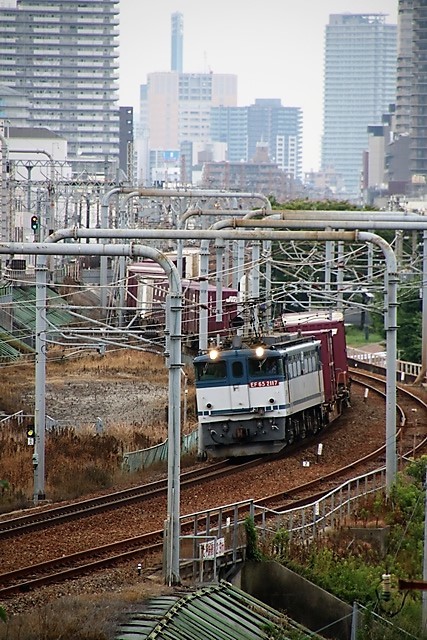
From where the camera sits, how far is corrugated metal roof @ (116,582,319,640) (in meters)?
15.4

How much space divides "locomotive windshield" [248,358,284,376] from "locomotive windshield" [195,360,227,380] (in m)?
0.52

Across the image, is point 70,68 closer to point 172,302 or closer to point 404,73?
point 404,73

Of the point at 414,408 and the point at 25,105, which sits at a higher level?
the point at 25,105

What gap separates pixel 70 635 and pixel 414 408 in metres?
22.5

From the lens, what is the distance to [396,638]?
1662 cm

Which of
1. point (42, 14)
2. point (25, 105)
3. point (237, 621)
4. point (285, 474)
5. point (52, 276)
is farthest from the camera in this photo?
point (42, 14)

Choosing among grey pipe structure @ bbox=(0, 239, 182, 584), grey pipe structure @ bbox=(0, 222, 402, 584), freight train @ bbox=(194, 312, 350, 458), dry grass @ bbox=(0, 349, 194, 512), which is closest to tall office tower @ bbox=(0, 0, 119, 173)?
dry grass @ bbox=(0, 349, 194, 512)

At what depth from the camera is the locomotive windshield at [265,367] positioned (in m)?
27.4

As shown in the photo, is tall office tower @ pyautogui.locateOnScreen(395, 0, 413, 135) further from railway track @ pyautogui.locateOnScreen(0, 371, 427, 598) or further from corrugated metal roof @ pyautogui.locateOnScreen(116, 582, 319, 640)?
corrugated metal roof @ pyautogui.locateOnScreen(116, 582, 319, 640)

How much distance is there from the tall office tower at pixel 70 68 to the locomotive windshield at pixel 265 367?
6492 inches

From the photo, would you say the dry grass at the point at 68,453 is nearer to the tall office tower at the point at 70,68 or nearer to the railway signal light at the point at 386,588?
the railway signal light at the point at 386,588

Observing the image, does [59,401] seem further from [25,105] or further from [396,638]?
[25,105]

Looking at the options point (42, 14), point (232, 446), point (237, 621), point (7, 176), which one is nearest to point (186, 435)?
point (232, 446)

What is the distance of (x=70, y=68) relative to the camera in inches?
7692
